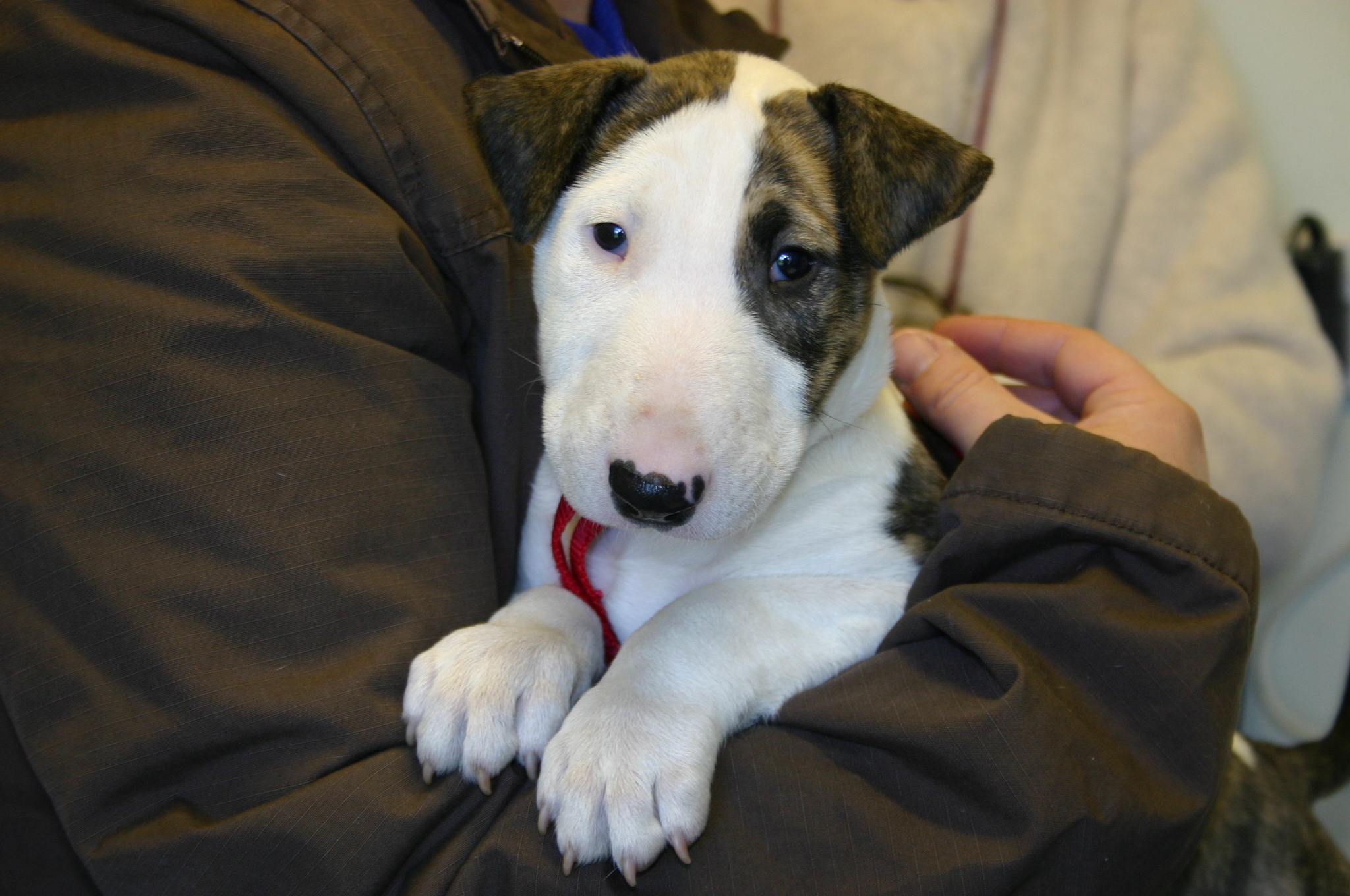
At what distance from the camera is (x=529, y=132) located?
1.48 metres

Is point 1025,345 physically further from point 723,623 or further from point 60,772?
point 60,772

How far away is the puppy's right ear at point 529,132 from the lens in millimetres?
1477

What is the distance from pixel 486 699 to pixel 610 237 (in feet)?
2.37

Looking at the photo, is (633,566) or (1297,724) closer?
(633,566)

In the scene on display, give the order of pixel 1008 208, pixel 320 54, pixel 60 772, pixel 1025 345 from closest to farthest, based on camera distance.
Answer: pixel 60 772 < pixel 320 54 < pixel 1025 345 < pixel 1008 208

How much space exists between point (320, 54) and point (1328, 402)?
280 centimetres

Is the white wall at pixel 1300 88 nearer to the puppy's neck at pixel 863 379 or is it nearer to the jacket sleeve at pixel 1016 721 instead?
the puppy's neck at pixel 863 379

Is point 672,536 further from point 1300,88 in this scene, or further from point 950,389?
point 1300,88

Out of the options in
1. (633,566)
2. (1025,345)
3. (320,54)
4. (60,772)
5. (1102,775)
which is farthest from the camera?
(1025,345)

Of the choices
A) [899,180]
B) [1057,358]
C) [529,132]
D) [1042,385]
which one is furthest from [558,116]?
[1042,385]

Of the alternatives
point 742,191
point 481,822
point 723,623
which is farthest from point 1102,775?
point 742,191

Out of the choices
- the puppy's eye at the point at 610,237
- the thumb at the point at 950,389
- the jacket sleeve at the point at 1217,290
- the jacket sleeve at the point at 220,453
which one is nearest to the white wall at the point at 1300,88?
the jacket sleeve at the point at 1217,290

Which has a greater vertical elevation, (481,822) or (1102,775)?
(1102,775)

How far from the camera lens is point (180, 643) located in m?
1.12
